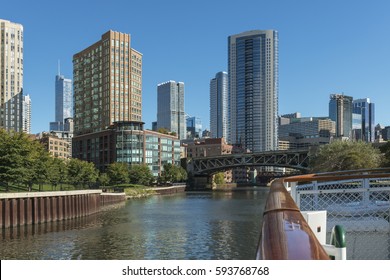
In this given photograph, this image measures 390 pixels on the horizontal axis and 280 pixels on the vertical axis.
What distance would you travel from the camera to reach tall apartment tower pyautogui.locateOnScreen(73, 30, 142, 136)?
158625 mm

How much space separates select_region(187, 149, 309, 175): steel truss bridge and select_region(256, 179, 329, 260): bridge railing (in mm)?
133349

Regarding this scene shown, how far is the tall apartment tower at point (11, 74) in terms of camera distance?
15538 cm

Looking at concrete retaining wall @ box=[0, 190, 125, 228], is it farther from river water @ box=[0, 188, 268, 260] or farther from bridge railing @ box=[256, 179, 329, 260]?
bridge railing @ box=[256, 179, 329, 260]

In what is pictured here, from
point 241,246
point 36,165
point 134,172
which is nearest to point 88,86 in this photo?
point 134,172

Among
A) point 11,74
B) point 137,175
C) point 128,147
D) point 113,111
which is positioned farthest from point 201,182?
point 11,74

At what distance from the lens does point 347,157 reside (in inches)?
2440

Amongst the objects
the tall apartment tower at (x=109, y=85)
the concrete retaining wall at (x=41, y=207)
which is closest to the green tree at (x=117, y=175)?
the tall apartment tower at (x=109, y=85)

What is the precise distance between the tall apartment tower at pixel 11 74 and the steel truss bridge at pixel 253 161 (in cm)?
6462

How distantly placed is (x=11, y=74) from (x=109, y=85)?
3498cm

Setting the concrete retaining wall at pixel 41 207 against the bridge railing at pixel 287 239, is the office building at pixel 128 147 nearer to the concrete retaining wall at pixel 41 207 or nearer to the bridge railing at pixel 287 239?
the concrete retaining wall at pixel 41 207
